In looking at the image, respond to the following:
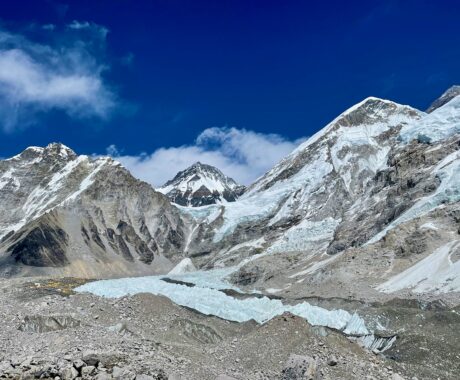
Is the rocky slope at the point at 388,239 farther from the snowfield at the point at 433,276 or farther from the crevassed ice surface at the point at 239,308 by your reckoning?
the crevassed ice surface at the point at 239,308

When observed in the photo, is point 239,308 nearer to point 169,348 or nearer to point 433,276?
point 433,276

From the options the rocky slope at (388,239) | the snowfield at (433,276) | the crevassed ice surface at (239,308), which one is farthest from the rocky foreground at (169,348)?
the rocky slope at (388,239)

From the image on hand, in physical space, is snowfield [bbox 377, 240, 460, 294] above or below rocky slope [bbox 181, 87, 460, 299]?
below

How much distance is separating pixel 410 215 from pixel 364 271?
27750 millimetres

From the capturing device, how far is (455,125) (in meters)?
171

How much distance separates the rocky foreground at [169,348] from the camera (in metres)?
26.1

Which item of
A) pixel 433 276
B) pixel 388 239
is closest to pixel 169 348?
pixel 433 276

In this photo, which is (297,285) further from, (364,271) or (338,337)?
(338,337)

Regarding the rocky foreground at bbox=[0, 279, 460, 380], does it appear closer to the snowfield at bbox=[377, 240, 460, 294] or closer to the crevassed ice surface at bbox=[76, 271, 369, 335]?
the crevassed ice surface at bbox=[76, 271, 369, 335]

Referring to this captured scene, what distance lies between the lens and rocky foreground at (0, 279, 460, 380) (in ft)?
85.6

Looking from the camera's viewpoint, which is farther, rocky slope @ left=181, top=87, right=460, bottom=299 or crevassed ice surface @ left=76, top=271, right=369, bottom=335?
rocky slope @ left=181, top=87, right=460, bottom=299

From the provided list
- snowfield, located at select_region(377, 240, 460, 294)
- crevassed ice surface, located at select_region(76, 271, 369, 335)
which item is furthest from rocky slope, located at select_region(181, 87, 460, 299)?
crevassed ice surface, located at select_region(76, 271, 369, 335)

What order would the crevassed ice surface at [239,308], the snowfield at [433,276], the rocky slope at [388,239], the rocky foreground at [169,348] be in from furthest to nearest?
the rocky slope at [388,239], the snowfield at [433,276], the crevassed ice surface at [239,308], the rocky foreground at [169,348]

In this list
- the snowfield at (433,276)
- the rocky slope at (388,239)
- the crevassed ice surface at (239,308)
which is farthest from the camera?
the rocky slope at (388,239)
